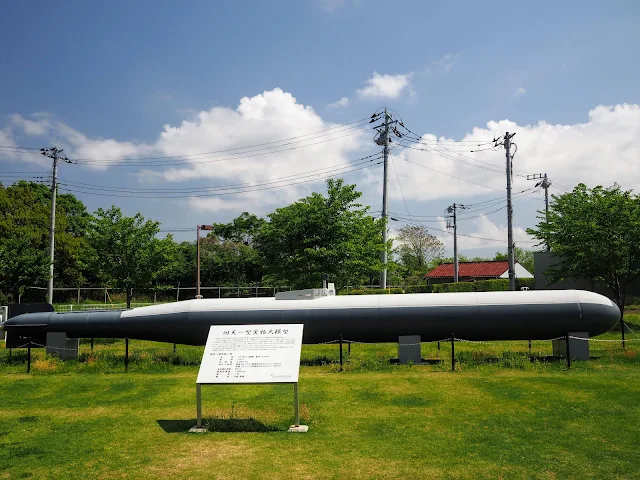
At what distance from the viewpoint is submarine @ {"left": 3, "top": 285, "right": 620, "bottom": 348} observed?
60.1 feet

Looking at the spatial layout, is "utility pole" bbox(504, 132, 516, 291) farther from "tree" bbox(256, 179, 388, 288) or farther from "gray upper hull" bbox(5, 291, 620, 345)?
"gray upper hull" bbox(5, 291, 620, 345)

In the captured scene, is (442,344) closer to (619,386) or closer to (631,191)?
(619,386)

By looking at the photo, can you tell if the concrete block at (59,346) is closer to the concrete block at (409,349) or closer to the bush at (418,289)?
the concrete block at (409,349)

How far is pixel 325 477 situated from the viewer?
8.34m

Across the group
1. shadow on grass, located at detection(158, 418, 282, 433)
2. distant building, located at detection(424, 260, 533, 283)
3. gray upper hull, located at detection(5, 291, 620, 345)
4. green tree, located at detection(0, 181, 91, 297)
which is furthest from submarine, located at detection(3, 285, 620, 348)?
distant building, located at detection(424, 260, 533, 283)

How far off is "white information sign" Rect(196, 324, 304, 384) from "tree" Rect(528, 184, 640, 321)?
76.3ft

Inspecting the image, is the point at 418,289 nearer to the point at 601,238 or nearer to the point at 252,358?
the point at 601,238

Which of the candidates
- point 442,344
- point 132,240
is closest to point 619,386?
point 442,344

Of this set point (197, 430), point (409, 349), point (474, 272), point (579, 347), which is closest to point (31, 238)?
point (409, 349)

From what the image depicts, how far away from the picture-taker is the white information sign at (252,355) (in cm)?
1080

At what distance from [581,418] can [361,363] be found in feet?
27.1

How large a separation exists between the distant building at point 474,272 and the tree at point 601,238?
34.0 meters

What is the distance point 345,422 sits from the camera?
1150 cm

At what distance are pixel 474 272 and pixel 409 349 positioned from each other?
169ft
